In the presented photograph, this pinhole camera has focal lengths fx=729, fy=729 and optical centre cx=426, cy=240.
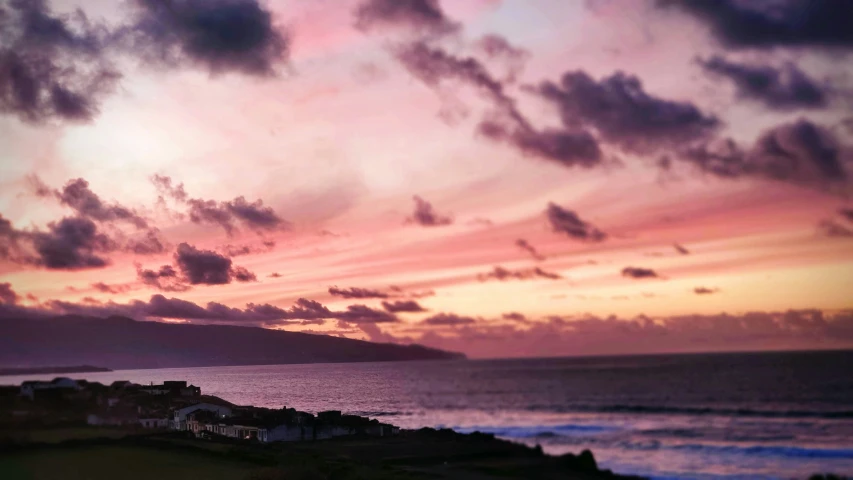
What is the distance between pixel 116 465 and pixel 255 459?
7637 millimetres

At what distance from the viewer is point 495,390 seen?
417 feet

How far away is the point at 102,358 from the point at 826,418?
336ft

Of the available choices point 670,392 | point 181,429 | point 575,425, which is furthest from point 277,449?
point 670,392

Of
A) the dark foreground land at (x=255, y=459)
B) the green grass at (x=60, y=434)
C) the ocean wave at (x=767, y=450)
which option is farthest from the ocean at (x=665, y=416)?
the green grass at (x=60, y=434)

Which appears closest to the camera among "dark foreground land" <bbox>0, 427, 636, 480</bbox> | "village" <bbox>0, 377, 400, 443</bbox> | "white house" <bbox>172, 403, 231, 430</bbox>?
"dark foreground land" <bbox>0, 427, 636, 480</bbox>

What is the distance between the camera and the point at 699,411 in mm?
80375

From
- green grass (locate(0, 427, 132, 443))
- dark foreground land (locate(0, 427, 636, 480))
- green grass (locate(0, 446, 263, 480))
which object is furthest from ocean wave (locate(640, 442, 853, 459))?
green grass (locate(0, 427, 132, 443))

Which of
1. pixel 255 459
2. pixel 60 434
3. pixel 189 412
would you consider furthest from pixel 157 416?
pixel 255 459

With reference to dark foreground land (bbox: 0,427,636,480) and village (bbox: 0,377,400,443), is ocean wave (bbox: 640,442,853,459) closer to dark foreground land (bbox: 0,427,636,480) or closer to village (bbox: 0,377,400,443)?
dark foreground land (bbox: 0,427,636,480)

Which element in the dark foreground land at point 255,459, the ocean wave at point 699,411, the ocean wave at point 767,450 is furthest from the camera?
the ocean wave at point 699,411

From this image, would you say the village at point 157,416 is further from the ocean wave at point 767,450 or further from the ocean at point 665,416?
the ocean wave at point 767,450

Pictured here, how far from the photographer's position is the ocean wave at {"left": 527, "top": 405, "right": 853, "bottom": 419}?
7444 cm

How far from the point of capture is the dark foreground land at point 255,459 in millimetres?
37594

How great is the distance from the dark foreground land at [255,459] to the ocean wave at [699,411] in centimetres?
2899
